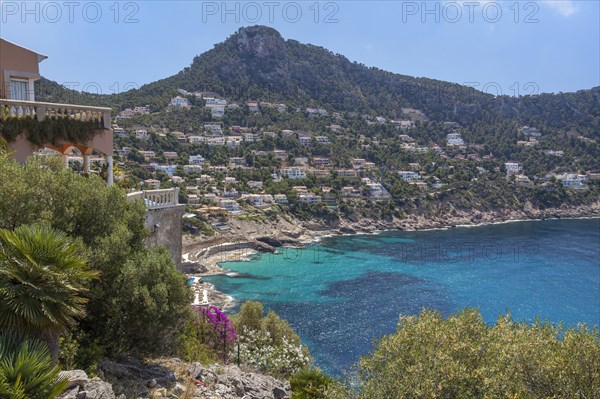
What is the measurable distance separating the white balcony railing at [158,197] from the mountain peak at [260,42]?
12107cm

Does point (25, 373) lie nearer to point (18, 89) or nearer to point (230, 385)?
point (230, 385)

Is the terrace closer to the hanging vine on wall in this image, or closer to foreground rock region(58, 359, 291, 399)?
the hanging vine on wall

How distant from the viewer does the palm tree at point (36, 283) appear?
5031mm

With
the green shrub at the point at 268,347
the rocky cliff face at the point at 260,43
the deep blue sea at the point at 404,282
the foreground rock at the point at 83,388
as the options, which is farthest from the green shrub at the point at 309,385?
the rocky cliff face at the point at 260,43

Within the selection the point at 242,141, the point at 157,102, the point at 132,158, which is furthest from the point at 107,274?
the point at 157,102

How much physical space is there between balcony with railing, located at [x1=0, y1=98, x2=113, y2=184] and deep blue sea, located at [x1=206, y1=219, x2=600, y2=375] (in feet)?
60.2

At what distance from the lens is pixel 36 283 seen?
5.14 m

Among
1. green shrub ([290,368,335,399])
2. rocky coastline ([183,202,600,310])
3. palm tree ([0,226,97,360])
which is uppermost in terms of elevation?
palm tree ([0,226,97,360])

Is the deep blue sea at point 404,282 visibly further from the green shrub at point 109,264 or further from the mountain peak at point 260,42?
the mountain peak at point 260,42

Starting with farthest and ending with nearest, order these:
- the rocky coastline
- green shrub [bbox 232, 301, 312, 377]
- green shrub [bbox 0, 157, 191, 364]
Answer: the rocky coastline < green shrub [bbox 232, 301, 312, 377] < green shrub [bbox 0, 157, 191, 364]

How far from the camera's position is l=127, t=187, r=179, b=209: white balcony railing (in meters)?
11.2

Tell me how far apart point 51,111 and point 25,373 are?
7.28 metres

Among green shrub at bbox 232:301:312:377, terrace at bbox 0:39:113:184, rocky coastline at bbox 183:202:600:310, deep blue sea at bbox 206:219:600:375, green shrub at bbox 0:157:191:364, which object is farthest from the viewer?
rocky coastline at bbox 183:202:600:310

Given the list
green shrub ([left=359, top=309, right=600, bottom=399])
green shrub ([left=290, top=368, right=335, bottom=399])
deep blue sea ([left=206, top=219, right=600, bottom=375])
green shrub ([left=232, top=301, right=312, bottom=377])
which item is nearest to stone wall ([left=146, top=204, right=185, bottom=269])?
green shrub ([left=232, top=301, right=312, bottom=377])
